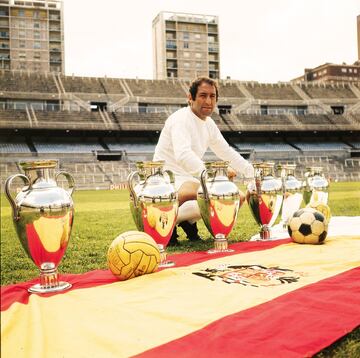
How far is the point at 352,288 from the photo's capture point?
2.03m

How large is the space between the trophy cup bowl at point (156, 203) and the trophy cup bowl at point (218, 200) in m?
0.32

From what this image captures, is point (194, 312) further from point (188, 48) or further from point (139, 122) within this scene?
point (188, 48)

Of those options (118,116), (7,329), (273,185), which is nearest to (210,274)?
(7,329)

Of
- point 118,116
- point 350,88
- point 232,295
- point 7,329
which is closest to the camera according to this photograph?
point 7,329

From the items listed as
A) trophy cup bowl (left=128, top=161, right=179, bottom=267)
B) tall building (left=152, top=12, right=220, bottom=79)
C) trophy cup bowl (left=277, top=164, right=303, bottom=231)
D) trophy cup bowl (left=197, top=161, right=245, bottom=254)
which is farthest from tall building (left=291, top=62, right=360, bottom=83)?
trophy cup bowl (left=128, top=161, right=179, bottom=267)

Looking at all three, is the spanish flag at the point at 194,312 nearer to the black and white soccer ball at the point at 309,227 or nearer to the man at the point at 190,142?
the black and white soccer ball at the point at 309,227

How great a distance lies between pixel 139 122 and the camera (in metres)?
27.4

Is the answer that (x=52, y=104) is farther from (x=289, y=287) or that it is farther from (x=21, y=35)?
(x=289, y=287)

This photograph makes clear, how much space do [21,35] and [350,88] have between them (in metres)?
34.7

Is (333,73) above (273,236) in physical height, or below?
above

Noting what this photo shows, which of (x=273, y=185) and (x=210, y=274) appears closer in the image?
(x=210, y=274)

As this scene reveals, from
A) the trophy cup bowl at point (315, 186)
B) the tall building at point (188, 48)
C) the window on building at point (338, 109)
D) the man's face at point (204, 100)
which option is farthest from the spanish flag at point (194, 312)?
the tall building at point (188, 48)

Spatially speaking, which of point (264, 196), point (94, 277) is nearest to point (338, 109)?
point (264, 196)

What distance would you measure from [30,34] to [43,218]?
50.9m
